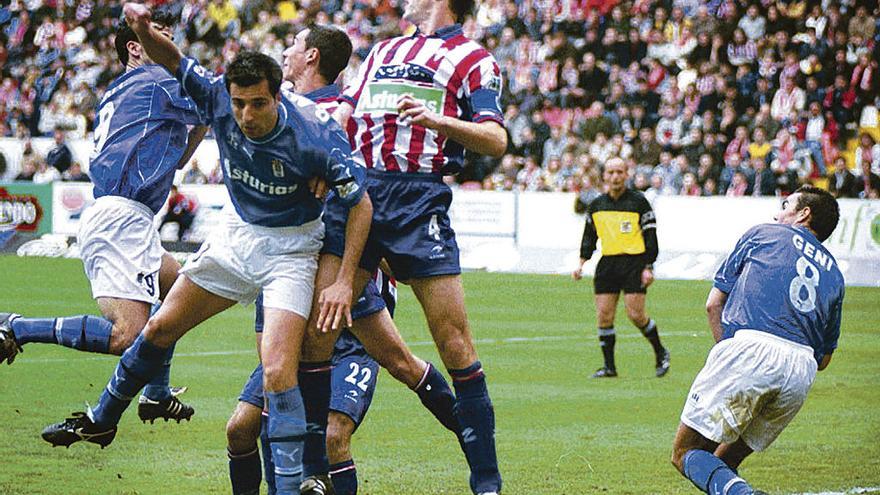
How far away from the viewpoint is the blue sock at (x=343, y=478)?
23.6 ft

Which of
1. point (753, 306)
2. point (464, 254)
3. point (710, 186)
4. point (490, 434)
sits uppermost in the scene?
point (753, 306)

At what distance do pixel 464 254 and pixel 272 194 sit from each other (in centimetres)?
1928

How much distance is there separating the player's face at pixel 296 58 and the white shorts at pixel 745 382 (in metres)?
2.61

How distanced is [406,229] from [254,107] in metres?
1.08

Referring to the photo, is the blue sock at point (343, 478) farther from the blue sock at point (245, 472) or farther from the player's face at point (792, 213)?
the player's face at point (792, 213)

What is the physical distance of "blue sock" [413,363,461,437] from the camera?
25.2ft

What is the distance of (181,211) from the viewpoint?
28.3m

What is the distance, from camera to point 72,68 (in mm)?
37781

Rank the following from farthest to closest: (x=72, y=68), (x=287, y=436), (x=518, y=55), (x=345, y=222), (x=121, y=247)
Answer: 1. (x=72, y=68)
2. (x=518, y=55)
3. (x=121, y=247)
4. (x=345, y=222)
5. (x=287, y=436)

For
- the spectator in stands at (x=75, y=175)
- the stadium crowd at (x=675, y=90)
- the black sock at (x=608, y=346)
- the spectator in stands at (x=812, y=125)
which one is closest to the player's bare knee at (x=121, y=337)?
the black sock at (x=608, y=346)

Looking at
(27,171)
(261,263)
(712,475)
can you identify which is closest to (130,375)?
(261,263)

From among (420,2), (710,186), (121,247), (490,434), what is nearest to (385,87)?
(420,2)

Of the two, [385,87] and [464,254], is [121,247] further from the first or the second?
[464,254]

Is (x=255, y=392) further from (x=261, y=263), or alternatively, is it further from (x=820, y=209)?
(x=820, y=209)
